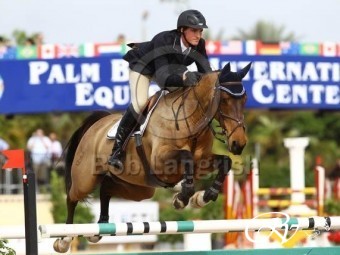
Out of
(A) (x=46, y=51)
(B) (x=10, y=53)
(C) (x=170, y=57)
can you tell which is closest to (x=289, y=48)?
(A) (x=46, y=51)

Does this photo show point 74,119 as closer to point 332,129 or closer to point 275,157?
point 275,157

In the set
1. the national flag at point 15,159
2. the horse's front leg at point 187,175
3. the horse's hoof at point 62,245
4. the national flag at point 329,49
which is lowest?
the horse's hoof at point 62,245

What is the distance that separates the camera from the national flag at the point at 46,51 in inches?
553

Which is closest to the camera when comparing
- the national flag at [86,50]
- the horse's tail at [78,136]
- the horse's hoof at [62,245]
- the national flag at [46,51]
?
the horse's hoof at [62,245]

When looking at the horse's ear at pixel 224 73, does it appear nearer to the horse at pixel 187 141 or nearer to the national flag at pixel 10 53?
the horse at pixel 187 141

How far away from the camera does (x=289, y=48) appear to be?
14.7 m

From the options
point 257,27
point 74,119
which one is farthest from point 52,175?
point 257,27

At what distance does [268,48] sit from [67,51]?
3025 mm

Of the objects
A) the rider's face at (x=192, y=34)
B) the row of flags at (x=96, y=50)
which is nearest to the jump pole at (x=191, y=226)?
the rider's face at (x=192, y=34)

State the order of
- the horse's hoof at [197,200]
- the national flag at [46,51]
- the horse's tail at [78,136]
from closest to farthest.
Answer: the horse's hoof at [197,200] → the horse's tail at [78,136] → the national flag at [46,51]

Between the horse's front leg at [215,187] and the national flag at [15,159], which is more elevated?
the national flag at [15,159]

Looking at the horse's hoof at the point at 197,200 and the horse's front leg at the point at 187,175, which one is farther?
the horse's hoof at the point at 197,200

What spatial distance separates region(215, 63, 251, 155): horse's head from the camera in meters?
6.00

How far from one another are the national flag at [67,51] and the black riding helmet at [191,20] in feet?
26.0
